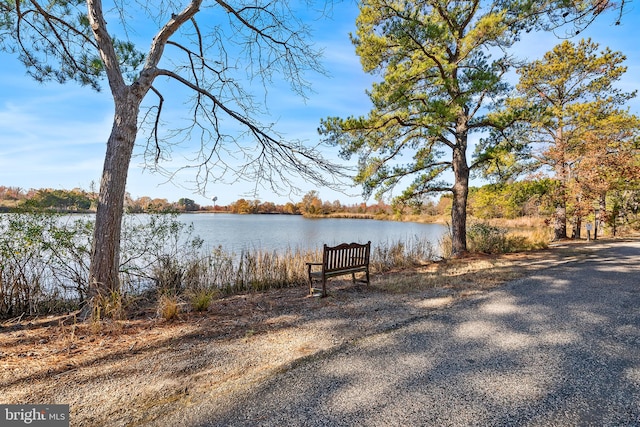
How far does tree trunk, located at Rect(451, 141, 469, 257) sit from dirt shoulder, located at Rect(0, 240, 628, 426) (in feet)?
13.6

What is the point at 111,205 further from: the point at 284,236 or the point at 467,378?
the point at 284,236

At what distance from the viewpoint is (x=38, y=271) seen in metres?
4.38

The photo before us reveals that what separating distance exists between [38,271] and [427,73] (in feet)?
Result: 30.2

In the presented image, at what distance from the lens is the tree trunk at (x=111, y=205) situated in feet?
12.3

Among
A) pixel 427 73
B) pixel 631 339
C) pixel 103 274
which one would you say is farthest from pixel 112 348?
pixel 427 73

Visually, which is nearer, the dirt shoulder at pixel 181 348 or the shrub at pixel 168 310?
the dirt shoulder at pixel 181 348

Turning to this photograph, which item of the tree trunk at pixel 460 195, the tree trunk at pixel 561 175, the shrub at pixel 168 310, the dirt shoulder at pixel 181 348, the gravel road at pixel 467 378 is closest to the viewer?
the gravel road at pixel 467 378

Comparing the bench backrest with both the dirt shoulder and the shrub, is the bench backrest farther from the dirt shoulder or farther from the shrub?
the shrub

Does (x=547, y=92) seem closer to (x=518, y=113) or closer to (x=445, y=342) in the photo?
(x=518, y=113)

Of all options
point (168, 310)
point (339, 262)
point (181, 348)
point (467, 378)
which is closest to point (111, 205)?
point (168, 310)

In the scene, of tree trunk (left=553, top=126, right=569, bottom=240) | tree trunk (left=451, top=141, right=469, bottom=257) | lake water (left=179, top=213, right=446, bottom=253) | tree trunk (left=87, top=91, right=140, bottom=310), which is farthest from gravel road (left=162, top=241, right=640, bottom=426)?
tree trunk (left=553, top=126, right=569, bottom=240)

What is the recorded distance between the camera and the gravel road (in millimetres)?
1867

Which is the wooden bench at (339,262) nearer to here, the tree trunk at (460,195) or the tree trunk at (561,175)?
the tree trunk at (460,195)

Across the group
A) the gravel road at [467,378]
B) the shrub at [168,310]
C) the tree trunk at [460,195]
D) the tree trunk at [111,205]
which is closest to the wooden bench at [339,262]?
the gravel road at [467,378]
